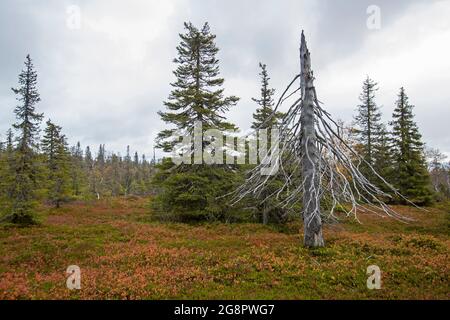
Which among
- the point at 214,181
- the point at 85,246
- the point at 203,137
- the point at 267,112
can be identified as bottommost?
the point at 85,246

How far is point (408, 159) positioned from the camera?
31.4m

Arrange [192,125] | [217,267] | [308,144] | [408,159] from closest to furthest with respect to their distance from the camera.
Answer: [217,267]
[308,144]
[192,125]
[408,159]

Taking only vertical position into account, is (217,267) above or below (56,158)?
below

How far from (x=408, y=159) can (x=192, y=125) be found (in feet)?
86.6

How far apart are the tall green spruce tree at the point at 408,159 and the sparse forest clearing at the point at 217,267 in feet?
55.5

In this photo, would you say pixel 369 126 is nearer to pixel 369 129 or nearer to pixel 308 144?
pixel 369 129

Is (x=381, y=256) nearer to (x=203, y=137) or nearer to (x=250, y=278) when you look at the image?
(x=250, y=278)

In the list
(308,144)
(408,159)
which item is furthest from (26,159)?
(408,159)

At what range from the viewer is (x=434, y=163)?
216 ft

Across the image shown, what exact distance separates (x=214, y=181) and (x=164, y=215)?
546cm

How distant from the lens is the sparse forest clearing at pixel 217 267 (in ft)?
25.3

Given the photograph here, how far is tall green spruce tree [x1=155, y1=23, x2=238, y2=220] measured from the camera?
19.9m

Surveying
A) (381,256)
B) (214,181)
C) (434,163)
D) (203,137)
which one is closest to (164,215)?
(214,181)

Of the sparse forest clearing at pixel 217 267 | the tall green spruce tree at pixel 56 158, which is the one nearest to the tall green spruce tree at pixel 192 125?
the sparse forest clearing at pixel 217 267
